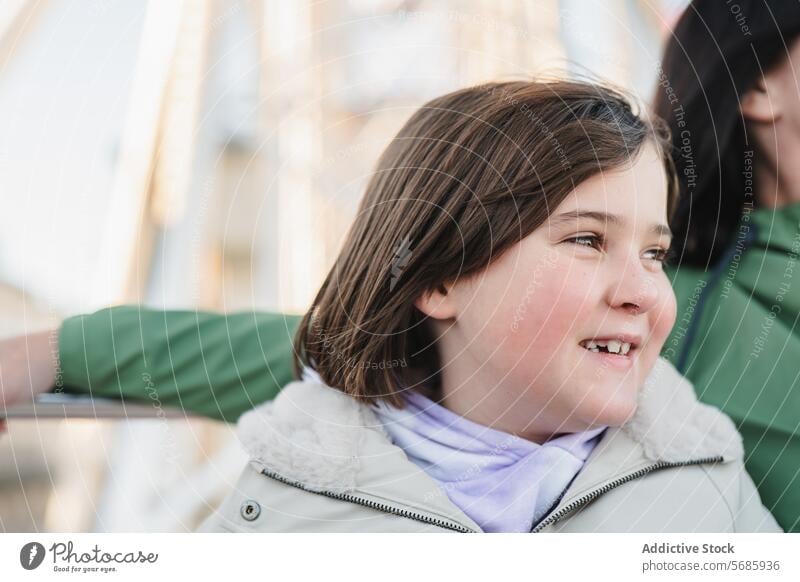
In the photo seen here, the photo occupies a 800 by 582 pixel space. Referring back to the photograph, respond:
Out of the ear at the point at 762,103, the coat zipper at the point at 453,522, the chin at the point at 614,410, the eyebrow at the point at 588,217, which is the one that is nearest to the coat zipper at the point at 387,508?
the coat zipper at the point at 453,522

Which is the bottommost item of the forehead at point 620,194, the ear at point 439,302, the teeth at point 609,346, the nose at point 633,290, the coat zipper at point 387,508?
the coat zipper at point 387,508

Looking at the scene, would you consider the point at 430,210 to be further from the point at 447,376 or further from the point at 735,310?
the point at 735,310

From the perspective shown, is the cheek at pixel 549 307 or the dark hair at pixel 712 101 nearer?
the cheek at pixel 549 307

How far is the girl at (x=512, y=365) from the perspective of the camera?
634 mm

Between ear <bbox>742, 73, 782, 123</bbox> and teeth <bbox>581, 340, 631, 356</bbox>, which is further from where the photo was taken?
ear <bbox>742, 73, 782, 123</bbox>

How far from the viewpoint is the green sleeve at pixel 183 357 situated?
76 cm

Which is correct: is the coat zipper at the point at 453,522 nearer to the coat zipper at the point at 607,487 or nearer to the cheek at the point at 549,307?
the coat zipper at the point at 607,487

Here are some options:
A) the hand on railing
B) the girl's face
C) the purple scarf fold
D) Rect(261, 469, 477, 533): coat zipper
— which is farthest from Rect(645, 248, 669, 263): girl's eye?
the hand on railing

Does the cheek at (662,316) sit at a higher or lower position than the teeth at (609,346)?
higher

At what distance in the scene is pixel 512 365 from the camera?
659 mm

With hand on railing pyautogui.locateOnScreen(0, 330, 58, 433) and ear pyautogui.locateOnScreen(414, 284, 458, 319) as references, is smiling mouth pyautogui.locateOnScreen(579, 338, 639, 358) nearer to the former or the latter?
ear pyautogui.locateOnScreen(414, 284, 458, 319)

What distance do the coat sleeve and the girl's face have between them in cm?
11

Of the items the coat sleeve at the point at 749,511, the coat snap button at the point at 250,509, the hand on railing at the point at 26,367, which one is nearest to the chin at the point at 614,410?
the coat sleeve at the point at 749,511

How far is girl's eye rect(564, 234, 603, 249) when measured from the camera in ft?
2.07
